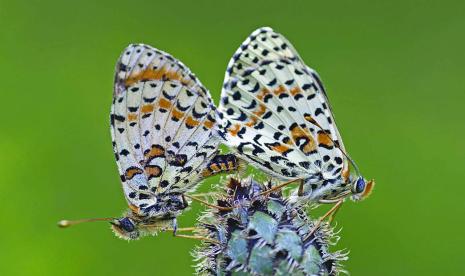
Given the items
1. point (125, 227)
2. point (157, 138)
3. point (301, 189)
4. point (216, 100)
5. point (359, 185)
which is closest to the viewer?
point (301, 189)

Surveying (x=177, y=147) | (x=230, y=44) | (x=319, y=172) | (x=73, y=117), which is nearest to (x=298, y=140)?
(x=319, y=172)

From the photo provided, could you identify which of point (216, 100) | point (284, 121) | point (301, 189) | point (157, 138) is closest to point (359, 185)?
point (301, 189)

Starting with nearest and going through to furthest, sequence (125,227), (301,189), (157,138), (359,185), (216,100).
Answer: (301,189), (359,185), (125,227), (157,138), (216,100)

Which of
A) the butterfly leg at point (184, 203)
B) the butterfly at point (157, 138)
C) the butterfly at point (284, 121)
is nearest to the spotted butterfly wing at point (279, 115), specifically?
the butterfly at point (284, 121)

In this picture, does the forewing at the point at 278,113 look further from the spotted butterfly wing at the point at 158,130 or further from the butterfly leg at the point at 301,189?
the spotted butterfly wing at the point at 158,130

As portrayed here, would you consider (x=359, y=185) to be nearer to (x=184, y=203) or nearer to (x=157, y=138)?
(x=184, y=203)

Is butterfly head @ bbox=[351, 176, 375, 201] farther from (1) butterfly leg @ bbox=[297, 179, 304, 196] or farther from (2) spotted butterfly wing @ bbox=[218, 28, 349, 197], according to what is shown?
(1) butterfly leg @ bbox=[297, 179, 304, 196]

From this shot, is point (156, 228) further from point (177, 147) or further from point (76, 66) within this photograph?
point (76, 66)
